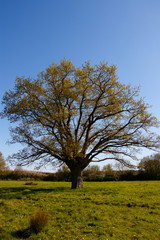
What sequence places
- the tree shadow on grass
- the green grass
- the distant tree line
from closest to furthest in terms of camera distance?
the green grass → the tree shadow on grass → the distant tree line

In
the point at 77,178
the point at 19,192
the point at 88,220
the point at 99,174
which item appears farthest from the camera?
the point at 99,174

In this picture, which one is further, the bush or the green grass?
the bush

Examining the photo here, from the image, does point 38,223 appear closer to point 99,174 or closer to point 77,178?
point 77,178

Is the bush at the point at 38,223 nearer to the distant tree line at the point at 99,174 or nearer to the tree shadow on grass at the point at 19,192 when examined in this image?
the tree shadow on grass at the point at 19,192

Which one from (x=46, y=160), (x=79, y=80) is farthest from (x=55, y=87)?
(x=46, y=160)

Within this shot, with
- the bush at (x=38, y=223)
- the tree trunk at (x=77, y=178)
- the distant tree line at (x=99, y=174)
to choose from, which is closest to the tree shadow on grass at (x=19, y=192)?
the tree trunk at (x=77, y=178)

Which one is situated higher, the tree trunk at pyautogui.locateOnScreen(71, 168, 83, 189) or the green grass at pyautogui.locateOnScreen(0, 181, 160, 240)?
the tree trunk at pyautogui.locateOnScreen(71, 168, 83, 189)

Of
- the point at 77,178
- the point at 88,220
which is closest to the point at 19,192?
the point at 77,178

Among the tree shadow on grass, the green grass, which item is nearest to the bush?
the green grass

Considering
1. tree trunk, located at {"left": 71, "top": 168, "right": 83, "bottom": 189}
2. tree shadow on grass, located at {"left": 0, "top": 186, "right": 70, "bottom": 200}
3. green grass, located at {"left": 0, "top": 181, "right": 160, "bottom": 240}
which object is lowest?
green grass, located at {"left": 0, "top": 181, "right": 160, "bottom": 240}

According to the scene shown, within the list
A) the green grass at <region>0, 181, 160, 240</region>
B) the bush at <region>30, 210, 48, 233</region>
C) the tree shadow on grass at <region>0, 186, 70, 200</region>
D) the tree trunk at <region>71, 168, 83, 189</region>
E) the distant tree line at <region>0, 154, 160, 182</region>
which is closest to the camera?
the green grass at <region>0, 181, 160, 240</region>

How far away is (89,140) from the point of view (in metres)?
21.2

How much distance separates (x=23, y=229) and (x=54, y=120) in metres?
13.2

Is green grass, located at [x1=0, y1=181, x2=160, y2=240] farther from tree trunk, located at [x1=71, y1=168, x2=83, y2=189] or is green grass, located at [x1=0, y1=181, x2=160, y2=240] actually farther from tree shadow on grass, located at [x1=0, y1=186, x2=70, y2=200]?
tree trunk, located at [x1=71, y1=168, x2=83, y2=189]
